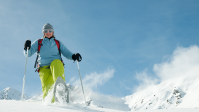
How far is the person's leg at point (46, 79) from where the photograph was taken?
5.83 meters

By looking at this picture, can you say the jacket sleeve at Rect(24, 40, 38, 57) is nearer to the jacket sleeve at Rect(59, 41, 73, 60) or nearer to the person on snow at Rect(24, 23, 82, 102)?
the person on snow at Rect(24, 23, 82, 102)

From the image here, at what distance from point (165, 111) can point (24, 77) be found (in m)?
4.32

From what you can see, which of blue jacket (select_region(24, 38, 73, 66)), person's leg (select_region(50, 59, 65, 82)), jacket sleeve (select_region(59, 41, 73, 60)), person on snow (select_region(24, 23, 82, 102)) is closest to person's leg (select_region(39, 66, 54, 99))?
person on snow (select_region(24, 23, 82, 102))

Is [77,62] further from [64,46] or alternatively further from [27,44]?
[27,44]

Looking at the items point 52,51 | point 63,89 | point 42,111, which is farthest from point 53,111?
point 52,51

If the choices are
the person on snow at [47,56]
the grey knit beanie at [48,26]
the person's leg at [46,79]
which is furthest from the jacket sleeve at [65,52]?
the person's leg at [46,79]

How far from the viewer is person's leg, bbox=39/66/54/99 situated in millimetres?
5832

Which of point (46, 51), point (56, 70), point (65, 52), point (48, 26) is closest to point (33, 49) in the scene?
point (46, 51)

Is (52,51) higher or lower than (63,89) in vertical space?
higher

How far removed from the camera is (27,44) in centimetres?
594

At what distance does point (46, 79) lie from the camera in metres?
5.93

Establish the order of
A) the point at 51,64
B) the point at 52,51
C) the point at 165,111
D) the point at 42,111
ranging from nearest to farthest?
the point at 42,111, the point at 165,111, the point at 51,64, the point at 52,51

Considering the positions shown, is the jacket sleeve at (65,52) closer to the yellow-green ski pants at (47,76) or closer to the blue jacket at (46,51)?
the blue jacket at (46,51)

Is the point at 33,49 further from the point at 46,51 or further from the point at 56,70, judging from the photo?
the point at 56,70
